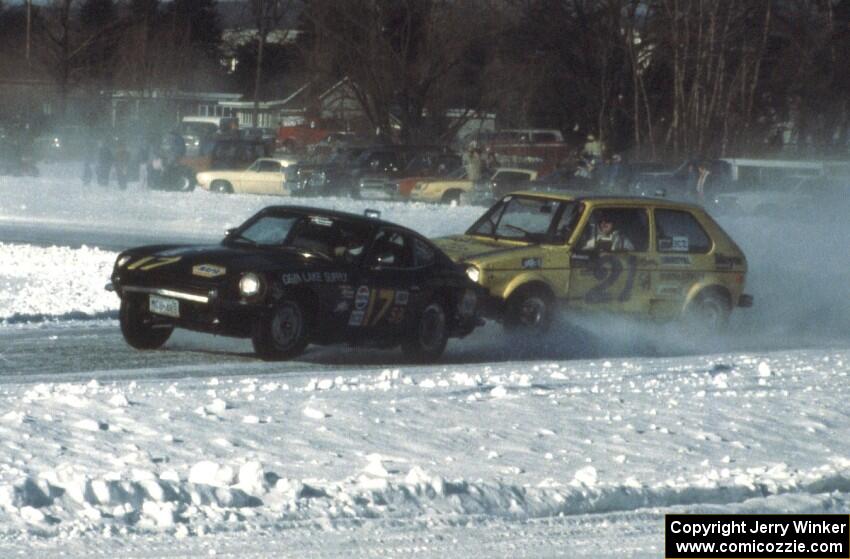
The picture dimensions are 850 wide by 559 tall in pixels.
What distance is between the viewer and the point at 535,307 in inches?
578

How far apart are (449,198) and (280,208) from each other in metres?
28.3

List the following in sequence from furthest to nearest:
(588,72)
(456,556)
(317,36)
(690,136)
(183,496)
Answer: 1. (588,72)
2. (317,36)
3. (690,136)
4. (183,496)
5. (456,556)

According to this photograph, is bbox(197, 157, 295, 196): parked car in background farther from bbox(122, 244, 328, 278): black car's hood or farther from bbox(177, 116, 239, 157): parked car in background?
bbox(122, 244, 328, 278): black car's hood

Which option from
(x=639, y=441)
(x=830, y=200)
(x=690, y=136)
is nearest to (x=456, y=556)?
(x=639, y=441)

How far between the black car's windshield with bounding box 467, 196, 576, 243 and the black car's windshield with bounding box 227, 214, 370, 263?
2642mm

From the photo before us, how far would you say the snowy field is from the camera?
662 centimetres

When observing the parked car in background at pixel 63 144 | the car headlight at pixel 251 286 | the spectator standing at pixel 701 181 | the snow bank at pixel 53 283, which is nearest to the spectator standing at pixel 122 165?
the spectator standing at pixel 701 181

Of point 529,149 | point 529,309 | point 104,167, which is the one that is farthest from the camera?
point 529,149

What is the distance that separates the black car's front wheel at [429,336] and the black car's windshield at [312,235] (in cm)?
88

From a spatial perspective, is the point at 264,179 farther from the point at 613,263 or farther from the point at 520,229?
the point at 613,263

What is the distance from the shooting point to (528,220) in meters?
15.5

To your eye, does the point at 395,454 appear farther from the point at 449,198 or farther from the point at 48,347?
the point at 449,198

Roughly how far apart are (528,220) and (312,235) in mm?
3232

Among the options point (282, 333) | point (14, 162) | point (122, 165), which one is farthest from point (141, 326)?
point (14, 162)
